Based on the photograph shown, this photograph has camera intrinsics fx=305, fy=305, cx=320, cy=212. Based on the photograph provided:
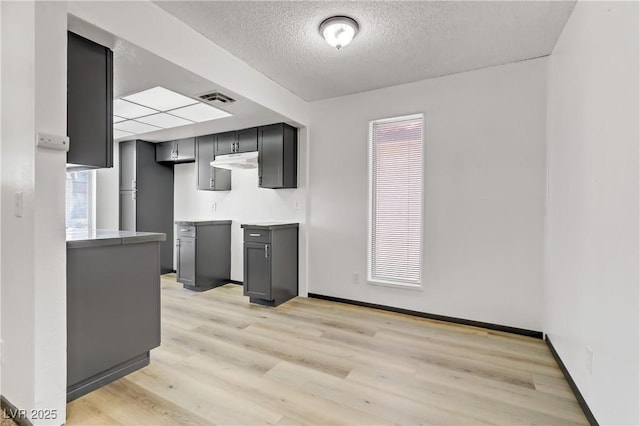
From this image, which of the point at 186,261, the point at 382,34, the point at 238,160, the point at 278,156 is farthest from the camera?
the point at 186,261

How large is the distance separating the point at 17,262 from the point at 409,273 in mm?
3219

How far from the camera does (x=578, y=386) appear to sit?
1.86 metres

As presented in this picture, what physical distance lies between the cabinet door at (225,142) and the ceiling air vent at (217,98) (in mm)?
1289

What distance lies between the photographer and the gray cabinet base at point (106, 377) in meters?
1.82

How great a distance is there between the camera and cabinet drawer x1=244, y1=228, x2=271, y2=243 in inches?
144

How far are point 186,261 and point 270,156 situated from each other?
195 cm

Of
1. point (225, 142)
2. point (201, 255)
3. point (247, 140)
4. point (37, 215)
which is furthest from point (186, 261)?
point (37, 215)

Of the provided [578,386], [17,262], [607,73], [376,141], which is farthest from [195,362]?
[607,73]

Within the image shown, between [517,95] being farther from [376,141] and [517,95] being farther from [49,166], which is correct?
[49,166]

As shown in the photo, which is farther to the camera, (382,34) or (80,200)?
(80,200)

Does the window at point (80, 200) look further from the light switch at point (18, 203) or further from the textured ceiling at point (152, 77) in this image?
the light switch at point (18, 203)

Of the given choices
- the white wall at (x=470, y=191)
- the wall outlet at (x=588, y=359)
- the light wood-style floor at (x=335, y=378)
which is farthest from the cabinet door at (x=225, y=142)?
the wall outlet at (x=588, y=359)

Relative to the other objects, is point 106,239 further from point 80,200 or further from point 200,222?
point 80,200

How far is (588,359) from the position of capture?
1724 mm
